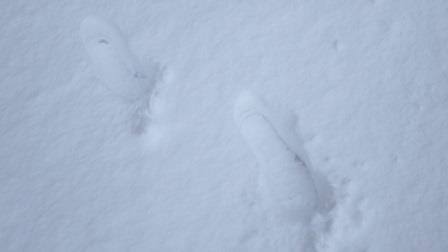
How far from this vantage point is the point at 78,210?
87cm

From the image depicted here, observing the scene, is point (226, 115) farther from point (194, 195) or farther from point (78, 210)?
point (78, 210)

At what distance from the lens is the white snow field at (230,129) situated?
0.81 m

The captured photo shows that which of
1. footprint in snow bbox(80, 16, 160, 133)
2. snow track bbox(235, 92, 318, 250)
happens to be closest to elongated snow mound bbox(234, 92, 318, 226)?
snow track bbox(235, 92, 318, 250)

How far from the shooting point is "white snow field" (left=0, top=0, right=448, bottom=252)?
81 centimetres

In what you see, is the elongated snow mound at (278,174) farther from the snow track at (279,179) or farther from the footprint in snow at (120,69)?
the footprint in snow at (120,69)

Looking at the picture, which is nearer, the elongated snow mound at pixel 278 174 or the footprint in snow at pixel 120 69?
the elongated snow mound at pixel 278 174

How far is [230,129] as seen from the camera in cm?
89

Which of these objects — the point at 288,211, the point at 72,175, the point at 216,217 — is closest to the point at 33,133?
the point at 72,175

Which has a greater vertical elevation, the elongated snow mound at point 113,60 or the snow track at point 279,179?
the elongated snow mound at point 113,60

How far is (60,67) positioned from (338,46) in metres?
0.71

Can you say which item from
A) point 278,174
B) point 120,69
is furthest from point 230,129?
point 120,69

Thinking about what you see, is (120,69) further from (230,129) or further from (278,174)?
(278,174)

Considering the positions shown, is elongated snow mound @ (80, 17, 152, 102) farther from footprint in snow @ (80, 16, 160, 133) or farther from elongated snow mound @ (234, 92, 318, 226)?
elongated snow mound @ (234, 92, 318, 226)

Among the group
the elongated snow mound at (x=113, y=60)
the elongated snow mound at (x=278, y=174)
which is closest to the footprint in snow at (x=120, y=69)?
the elongated snow mound at (x=113, y=60)
